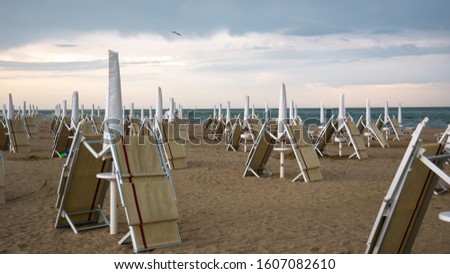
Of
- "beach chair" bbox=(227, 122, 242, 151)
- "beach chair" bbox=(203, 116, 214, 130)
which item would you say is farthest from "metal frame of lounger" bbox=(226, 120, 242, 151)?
"beach chair" bbox=(203, 116, 214, 130)

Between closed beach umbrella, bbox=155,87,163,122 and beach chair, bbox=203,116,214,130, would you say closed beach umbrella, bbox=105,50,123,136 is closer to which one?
closed beach umbrella, bbox=155,87,163,122

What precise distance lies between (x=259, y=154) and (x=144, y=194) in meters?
4.80

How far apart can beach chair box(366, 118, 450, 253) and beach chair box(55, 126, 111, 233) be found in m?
2.76

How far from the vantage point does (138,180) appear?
14.1ft

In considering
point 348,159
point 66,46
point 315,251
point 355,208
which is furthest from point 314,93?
point 315,251

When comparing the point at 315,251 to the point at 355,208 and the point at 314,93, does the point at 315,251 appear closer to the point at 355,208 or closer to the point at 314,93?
the point at 355,208

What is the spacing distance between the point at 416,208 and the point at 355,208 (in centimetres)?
303

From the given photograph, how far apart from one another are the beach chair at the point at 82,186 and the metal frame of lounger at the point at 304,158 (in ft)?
13.2

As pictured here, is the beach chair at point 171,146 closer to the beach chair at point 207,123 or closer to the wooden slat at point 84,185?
the wooden slat at point 84,185

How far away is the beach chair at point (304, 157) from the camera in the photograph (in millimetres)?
8273

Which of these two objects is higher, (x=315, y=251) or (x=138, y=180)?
(x=138, y=180)

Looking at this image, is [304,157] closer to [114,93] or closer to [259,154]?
[259,154]

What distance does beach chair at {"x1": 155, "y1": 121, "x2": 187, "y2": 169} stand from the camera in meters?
10.0

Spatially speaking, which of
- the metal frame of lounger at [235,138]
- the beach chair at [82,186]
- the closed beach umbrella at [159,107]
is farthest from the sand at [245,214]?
the metal frame of lounger at [235,138]
